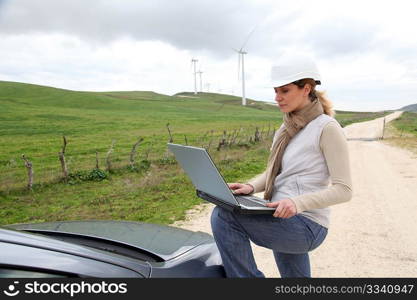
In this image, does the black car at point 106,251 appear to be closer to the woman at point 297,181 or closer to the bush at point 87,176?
the woman at point 297,181

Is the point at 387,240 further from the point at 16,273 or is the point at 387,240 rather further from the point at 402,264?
the point at 16,273

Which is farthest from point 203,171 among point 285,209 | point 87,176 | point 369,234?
point 87,176

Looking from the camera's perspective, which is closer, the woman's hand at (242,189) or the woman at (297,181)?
the woman at (297,181)

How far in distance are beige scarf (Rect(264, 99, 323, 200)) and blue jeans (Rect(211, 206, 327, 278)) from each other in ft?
1.12

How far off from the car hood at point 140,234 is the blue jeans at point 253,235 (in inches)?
10.7

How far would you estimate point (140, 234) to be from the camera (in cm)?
276

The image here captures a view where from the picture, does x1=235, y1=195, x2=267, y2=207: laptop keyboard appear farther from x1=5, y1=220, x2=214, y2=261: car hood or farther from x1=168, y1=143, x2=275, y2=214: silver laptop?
x1=5, y1=220, x2=214, y2=261: car hood

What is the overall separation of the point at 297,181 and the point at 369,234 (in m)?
4.14

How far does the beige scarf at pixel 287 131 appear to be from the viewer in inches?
96.7

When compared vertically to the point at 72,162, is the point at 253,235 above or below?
above

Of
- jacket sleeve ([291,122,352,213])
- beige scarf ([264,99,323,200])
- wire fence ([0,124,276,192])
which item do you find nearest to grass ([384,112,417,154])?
wire fence ([0,124,276,192])

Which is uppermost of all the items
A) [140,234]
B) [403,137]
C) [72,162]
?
[140,234]

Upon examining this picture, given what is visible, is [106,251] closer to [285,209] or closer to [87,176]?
[285,209]

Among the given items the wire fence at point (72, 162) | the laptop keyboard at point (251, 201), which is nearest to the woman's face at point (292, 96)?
the laptop keyboard at point (251, 201)
